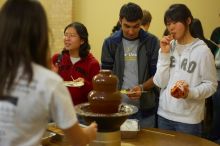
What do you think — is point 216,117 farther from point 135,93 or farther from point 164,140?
point 164,140

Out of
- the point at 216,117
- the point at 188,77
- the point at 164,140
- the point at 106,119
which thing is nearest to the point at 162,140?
the point at 164,140

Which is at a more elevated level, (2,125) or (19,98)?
(19,98)

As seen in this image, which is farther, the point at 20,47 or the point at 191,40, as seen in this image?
the point at 191,40

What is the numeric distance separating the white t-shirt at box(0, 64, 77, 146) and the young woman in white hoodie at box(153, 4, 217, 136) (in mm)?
1218

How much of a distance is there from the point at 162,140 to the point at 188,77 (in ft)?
1.54

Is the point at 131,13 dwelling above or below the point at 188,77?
above

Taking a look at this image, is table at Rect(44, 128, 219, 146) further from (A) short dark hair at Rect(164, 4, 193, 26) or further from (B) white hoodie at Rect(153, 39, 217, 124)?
(A) short dark hair at Rect(164, 4, 193, 26)

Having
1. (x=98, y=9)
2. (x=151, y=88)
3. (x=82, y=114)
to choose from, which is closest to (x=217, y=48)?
(x=151, y=88)

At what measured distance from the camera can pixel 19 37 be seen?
1.39 meters

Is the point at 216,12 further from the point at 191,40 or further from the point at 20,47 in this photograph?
the point at 20,47

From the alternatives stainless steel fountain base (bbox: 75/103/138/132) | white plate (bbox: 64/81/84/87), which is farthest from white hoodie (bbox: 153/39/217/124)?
stainless steel fountain base (bbox: 75/103/138/132)

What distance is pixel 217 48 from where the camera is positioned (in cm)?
423

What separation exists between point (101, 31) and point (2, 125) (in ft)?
14.4

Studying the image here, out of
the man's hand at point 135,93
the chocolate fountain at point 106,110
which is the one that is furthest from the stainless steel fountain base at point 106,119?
the man's hand at point 135,93
